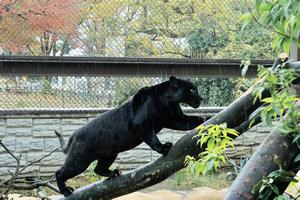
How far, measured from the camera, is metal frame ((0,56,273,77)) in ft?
17.3

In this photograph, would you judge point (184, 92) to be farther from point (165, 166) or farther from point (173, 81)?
point (165, 166)

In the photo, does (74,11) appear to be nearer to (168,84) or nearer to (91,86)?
(91,86)

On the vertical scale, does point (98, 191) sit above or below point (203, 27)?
below

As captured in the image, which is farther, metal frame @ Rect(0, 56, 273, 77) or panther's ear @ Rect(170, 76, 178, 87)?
metal frame @ Rect(0, 56, 273, 77)

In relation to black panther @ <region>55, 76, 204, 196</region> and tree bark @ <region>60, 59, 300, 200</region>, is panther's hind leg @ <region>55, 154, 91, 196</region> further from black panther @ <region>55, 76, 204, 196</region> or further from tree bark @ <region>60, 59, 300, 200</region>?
tree bark @ <region>60, 59, 300, 200</region>

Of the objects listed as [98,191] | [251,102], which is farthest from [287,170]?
[98,191]

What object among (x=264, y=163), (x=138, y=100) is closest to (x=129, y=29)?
(x=138, y=100)

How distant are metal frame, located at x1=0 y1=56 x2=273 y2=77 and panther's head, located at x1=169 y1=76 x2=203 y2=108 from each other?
6.67 ft

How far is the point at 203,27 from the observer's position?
6.47 metres

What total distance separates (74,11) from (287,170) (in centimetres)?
443

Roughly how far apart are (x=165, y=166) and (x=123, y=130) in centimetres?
41

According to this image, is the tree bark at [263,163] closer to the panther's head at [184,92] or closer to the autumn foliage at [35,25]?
the panther's head at [184,92]

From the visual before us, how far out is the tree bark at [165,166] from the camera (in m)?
2.68

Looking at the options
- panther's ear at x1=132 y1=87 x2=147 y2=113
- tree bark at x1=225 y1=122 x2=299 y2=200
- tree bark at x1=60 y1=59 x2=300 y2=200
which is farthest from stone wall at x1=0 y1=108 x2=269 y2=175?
tree bark at x1=225 y1=122 x2=299 y2=200
